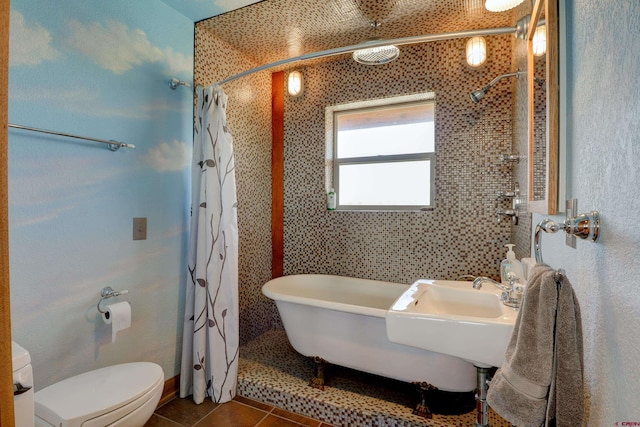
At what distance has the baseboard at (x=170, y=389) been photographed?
2.02 m

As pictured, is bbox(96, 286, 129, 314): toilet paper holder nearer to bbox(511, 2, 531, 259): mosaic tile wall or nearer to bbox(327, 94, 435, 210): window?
bbox(327, 94, 435, 210): window

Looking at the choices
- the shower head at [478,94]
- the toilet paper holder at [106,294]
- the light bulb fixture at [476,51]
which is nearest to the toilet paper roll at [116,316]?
the toilet paper holder at [106,294]

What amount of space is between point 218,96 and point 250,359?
2.00m

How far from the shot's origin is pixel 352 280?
2611 millimetres

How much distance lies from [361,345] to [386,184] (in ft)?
4.86

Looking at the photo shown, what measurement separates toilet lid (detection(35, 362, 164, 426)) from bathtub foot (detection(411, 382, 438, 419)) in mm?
1397

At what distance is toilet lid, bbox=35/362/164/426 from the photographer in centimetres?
121

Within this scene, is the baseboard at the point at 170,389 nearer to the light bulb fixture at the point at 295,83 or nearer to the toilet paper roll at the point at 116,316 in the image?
the toilet paper roll at the point at 116,316

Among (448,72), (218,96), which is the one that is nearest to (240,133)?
(218,96)

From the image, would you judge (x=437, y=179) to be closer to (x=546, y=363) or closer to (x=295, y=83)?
(x=295, y=83)

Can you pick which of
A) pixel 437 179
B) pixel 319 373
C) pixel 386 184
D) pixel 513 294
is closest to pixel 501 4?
pixel 437 179

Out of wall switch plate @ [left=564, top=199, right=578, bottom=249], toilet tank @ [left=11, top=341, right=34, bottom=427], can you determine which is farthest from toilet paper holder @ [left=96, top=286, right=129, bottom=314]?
wall switch plate @ [left=564, top=199, right=578, bottom=249]

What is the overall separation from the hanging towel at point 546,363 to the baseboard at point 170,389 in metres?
2.08

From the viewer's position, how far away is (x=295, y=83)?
293cm
